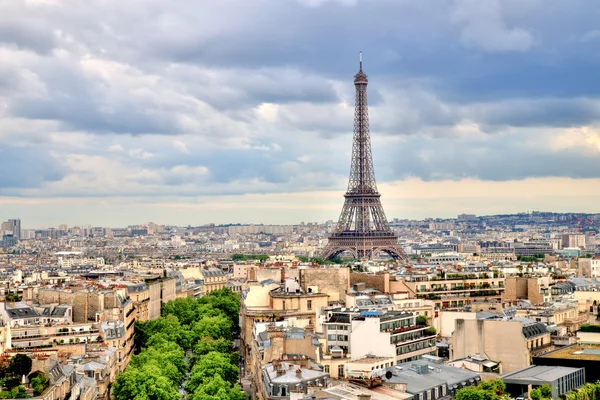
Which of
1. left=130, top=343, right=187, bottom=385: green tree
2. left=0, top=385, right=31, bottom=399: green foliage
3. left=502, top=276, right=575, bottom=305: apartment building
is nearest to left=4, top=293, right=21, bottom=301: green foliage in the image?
left=130, top=343, right=187, bottom=385: green tree

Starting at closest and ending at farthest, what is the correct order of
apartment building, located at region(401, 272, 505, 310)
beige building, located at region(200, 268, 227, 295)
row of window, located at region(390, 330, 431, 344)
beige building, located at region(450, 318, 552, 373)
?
1. beige building, located at region(450, 318, 552, 373)
2. row of window, located at region(390, 330, 431, 344)
3. apartment building, located at region(401, 272, 505, 310)
4. beige building, located at region(200, 268, 227, 295)

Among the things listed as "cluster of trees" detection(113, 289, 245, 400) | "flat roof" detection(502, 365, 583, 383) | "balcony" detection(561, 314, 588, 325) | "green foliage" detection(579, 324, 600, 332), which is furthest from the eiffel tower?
"flat roof" detection(502, 365, 583, 383)

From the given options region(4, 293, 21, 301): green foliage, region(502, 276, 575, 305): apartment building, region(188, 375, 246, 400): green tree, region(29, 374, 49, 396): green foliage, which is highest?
region(502, 276, 575, 305): apartment building

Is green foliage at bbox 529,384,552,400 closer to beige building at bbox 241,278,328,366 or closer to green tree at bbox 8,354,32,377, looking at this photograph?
green tree at bbox 8,354,32,377

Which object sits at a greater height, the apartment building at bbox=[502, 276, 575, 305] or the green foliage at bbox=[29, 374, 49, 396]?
the apartment building at bbox=[502, 276, 575, 305]

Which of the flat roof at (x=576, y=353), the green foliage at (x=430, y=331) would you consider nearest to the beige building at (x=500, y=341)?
the flat roof at (x=576, y=353)

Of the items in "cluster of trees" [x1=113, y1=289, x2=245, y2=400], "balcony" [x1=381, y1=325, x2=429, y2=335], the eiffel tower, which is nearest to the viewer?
"cluster of trees" [x1=113, y1=289, x2=245, y2=400]

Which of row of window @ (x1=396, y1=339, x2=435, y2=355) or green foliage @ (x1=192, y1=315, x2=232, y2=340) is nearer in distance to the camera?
row of window @ (x1=396, y1=339, x2=435, y2=355)
